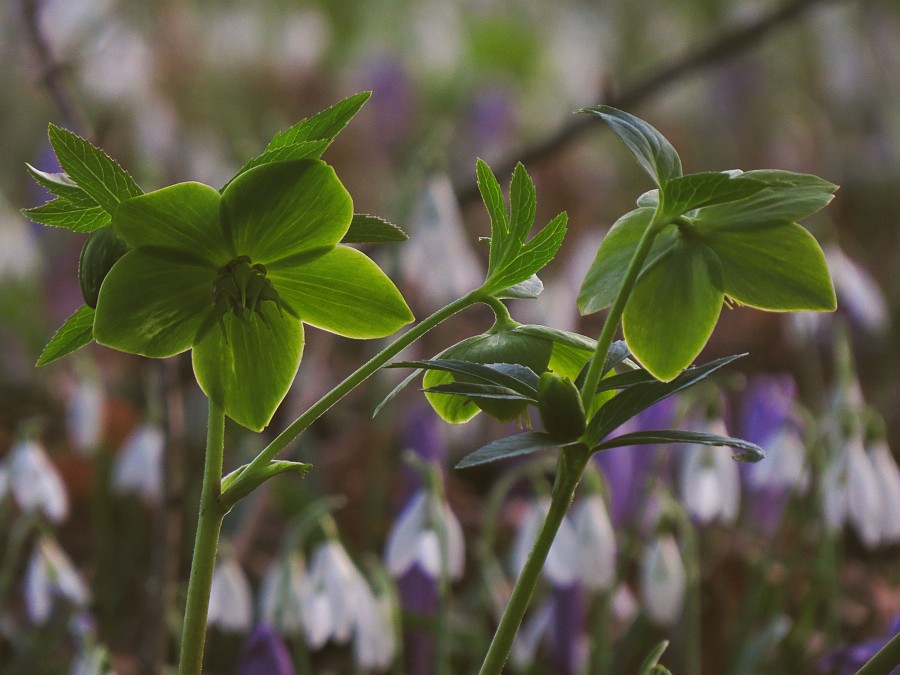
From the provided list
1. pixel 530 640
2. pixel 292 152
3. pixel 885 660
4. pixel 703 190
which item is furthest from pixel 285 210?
pixel 530 640

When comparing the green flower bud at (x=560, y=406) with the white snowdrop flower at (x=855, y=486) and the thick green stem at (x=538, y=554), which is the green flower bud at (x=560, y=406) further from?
the white snowdrop flower at (x=855, y=486)

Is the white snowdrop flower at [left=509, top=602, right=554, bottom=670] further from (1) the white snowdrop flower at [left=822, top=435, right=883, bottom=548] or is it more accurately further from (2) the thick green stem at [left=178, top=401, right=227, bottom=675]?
(2) the thick green stem at [left=178, top=401, right=227, bottom=675]

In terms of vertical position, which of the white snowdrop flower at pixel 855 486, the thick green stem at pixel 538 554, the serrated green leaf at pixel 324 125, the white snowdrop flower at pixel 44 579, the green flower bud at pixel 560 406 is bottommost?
the white snowdrop flower at pixel 855 486

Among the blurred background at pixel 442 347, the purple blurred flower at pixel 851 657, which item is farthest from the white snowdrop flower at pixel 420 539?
the purple blurred flower at pixel 851 657

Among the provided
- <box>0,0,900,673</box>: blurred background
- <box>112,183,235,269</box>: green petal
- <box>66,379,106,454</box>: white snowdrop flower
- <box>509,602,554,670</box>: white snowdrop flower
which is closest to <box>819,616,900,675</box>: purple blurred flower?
<box>0,0,900,673</box>: blurred background

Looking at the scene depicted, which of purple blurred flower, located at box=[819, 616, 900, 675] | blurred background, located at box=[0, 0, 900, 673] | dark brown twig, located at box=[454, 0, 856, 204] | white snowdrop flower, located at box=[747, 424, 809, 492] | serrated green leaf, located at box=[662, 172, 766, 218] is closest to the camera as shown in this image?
serrated green leaf, located at box=[662, 172, 766, 218]

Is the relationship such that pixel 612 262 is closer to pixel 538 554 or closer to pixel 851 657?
pixel 538 554

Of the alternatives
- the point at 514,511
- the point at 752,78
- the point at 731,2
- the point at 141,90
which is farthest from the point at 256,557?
the point at 731,2
